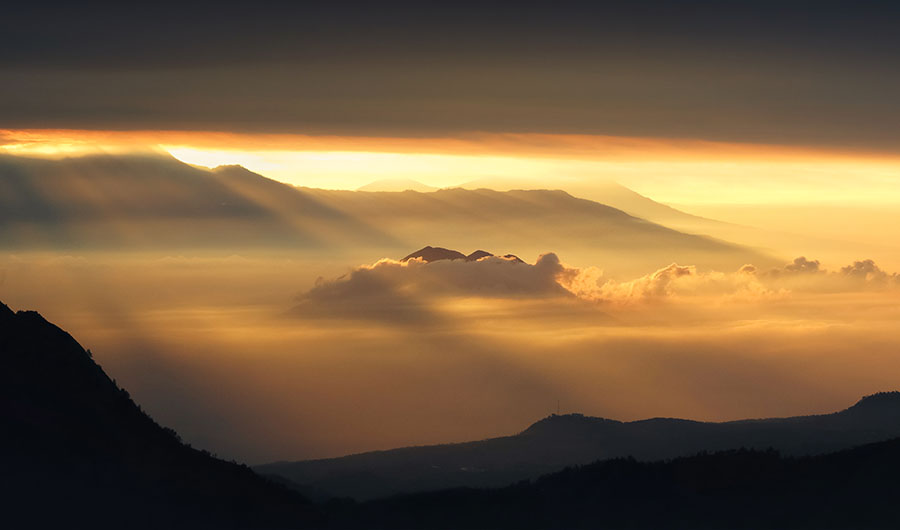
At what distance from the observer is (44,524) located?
195250 millimetres

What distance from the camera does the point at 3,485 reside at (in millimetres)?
199125

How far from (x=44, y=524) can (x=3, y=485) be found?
11.2 meters
